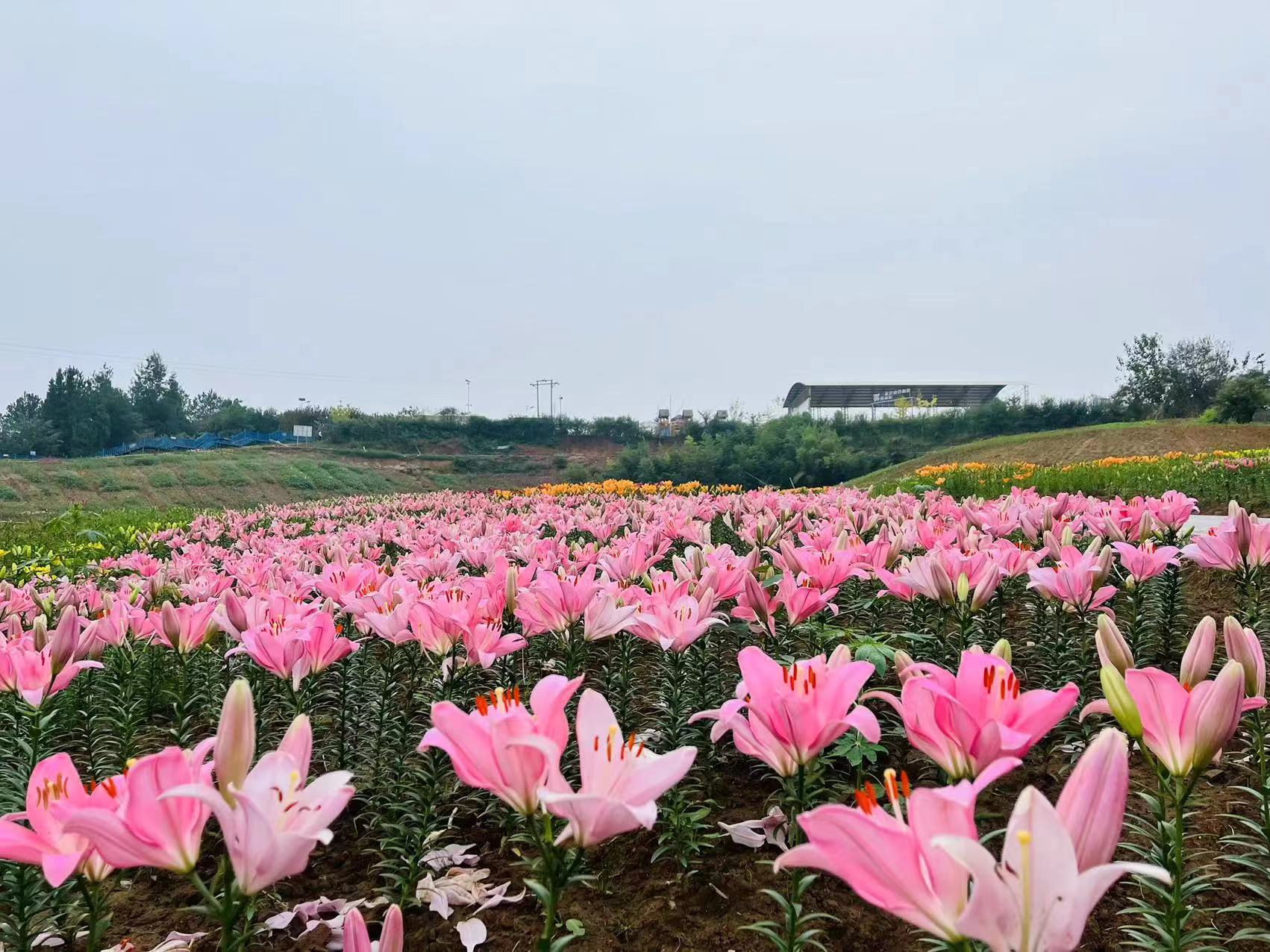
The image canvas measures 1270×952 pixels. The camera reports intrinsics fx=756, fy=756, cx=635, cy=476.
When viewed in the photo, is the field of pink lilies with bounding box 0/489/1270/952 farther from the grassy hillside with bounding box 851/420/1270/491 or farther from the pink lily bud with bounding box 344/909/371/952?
the grassy hillside with bounding box 851/420/1270/491

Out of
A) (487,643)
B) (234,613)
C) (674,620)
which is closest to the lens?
(487,643)

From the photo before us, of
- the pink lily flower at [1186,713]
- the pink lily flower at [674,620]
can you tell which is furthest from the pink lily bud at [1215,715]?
the pink lily flower at [674,620]

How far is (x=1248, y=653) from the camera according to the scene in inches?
48.8

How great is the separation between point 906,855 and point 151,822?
799mm

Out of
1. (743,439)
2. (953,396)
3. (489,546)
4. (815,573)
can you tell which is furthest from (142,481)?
(953,396)

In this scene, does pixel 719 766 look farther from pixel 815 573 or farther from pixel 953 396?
pixel 953 396

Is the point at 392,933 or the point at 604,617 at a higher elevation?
the point at 604,617

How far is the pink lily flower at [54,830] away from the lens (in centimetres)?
86

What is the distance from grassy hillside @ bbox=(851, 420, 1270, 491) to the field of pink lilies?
17.8 m

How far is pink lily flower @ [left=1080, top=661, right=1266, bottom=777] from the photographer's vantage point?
3.25 feet

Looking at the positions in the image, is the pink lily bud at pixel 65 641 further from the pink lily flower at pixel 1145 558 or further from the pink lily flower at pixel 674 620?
the pink lily flower at pixel 1145 558

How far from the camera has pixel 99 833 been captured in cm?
81

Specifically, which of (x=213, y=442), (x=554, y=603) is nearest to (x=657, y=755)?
(x=554, y=603)

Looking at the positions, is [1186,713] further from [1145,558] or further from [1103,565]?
[1145,558]
